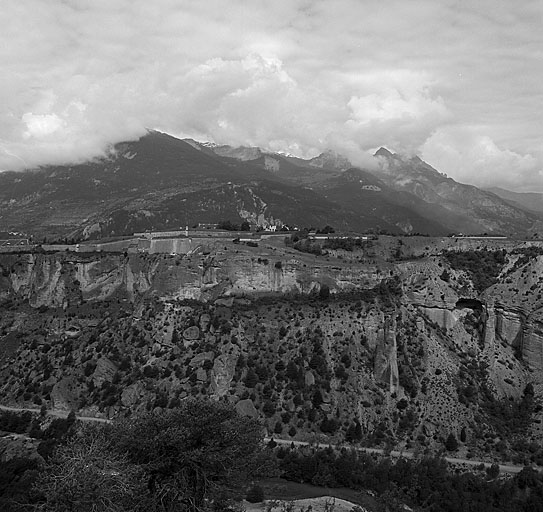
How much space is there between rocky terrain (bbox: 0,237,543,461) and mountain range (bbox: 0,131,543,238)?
61.1 meters

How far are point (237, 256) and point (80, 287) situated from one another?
2288 cm

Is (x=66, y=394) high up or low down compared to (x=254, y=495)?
up

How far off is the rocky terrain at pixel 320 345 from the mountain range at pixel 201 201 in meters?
61.1

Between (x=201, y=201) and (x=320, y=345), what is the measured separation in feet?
317

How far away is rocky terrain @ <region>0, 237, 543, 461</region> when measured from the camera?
44562mm

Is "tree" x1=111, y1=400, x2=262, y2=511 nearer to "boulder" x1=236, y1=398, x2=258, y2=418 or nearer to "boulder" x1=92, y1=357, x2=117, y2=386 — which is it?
"boulder" x1=236, y1=398, x2=258, y2=418

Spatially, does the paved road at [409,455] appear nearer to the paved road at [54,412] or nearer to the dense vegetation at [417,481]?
the dense vegetation at [417,481]

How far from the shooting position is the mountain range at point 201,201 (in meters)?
133

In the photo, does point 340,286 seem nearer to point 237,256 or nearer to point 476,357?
point 237,256

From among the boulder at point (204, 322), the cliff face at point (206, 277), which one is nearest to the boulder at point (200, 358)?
the boulder at point (204, 322)

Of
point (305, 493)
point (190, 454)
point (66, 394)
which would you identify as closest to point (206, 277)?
point (66, 394)

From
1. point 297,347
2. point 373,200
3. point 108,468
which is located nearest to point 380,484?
point 297,347

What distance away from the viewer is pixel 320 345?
4850cm

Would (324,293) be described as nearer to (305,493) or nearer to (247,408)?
(247,408)
